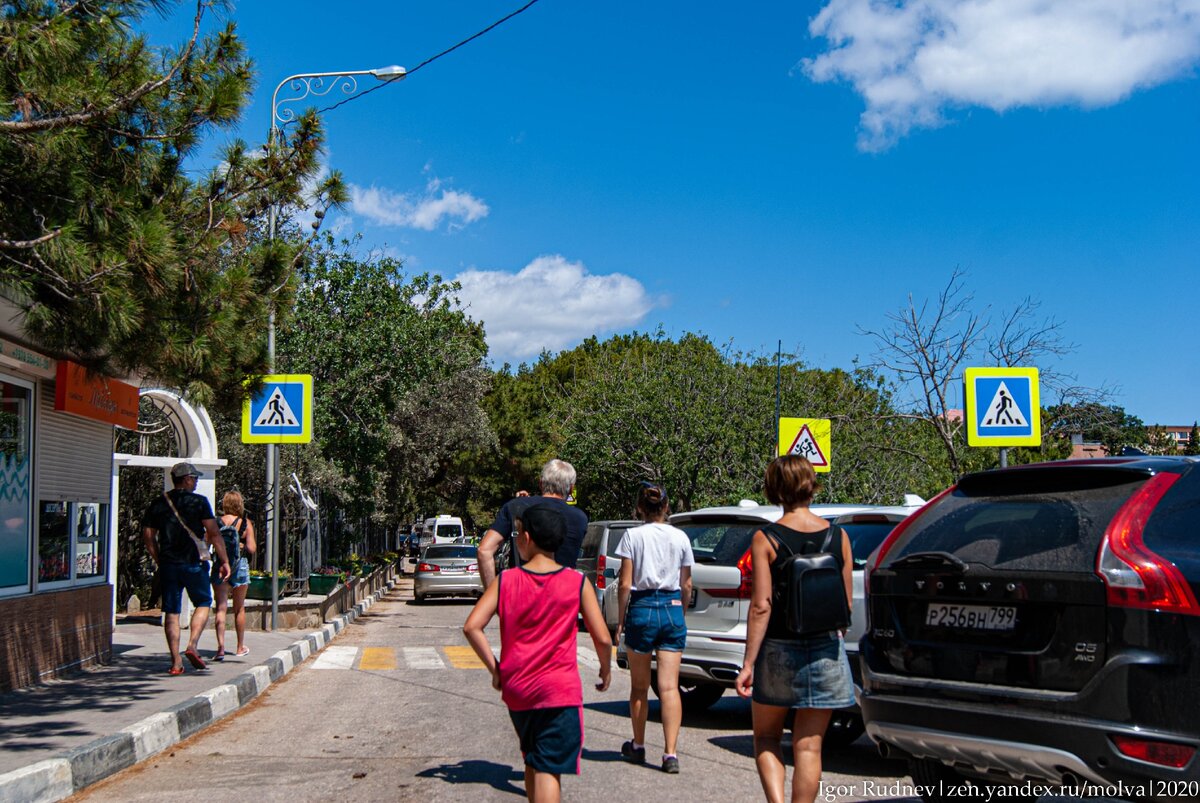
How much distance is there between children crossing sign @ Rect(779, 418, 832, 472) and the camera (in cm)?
1491

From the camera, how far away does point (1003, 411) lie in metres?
11.4

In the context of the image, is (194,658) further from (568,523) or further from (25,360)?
(568,523)

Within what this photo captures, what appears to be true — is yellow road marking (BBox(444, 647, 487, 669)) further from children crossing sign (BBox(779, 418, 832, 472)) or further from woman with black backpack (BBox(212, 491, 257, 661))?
children crossing sign (BBox(779, 418, 832, 472))

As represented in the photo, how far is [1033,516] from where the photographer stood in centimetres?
461

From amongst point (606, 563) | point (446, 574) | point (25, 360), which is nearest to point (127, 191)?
point (25, 360)

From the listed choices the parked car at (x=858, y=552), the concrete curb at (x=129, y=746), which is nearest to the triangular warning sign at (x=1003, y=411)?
the parked car at (x=858, y=552)

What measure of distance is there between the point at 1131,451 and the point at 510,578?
120 inches

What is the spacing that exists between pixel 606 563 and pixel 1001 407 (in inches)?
192

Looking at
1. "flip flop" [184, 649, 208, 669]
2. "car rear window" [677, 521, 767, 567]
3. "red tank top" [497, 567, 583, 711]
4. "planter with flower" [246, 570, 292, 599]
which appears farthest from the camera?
"planter with flower" [246, 570, 292, 599]

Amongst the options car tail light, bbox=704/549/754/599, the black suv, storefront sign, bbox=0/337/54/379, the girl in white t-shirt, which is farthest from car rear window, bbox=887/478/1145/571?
storefront sign, bbox=0/337/54/379

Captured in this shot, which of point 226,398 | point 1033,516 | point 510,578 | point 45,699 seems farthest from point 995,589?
point 45,699

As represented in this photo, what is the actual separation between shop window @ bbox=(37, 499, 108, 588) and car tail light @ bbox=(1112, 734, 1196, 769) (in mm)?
9413

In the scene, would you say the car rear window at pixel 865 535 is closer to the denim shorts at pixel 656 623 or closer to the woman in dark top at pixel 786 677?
the denim shorts at pixel 656 623

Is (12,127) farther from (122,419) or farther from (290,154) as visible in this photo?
(122,419)
